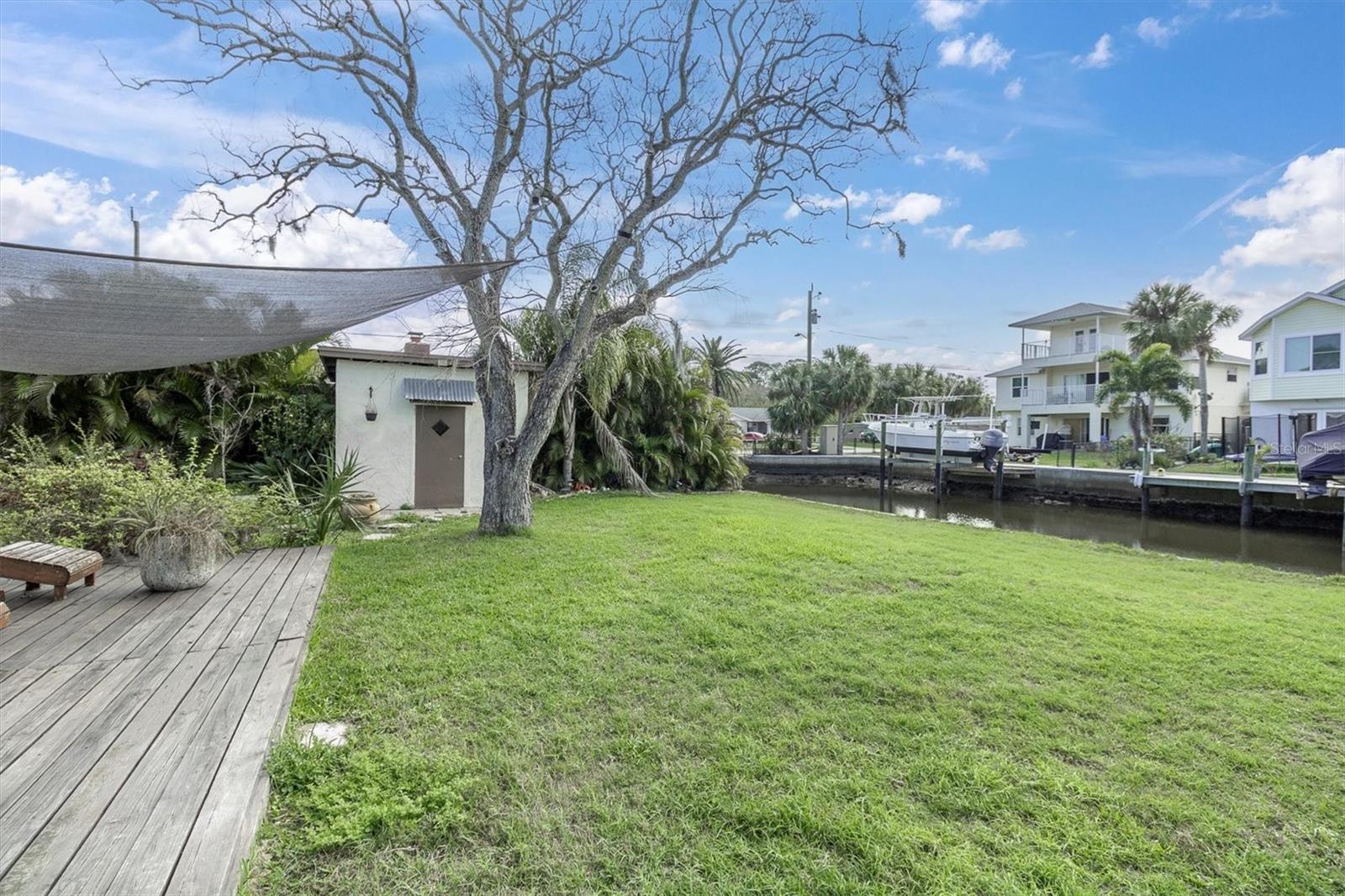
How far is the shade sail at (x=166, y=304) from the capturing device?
3.25 metres

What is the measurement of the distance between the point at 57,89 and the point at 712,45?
7002 millimetres

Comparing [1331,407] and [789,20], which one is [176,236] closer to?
[789,20]

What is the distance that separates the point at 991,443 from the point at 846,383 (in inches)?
391

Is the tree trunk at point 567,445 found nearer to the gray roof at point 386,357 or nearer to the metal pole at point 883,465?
the gray roof at point 386,357

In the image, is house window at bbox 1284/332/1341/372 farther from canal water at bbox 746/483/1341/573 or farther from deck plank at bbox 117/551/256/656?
deck plank at bbox 117/551/256/656

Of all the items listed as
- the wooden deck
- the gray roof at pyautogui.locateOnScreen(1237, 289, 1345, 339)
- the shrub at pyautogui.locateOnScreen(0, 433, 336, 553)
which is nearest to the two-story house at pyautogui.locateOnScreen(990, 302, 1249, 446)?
the gray roof at pyautogui.locateOnScreen(1237, 289, 1345, 339)

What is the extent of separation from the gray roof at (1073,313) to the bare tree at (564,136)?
2846 centimetres

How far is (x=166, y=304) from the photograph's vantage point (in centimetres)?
Result: 368

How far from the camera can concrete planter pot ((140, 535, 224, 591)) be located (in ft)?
14.4

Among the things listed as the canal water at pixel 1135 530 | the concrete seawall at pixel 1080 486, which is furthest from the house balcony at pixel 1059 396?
the canal water at pixel 1135 530

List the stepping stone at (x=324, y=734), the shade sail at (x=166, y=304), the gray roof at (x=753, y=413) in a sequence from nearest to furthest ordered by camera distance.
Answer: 1. the stepping stone at (x=324, y=734)
2. the shade sail at (x=166, y=304)
3. the gray roof at (x=753, y=413)

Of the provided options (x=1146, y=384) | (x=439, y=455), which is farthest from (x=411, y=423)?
(x=1146, y=384)

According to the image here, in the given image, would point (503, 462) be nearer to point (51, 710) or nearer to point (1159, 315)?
point (51, 710)

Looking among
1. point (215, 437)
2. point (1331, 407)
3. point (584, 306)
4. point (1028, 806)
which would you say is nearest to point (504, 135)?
point (584, 306)
